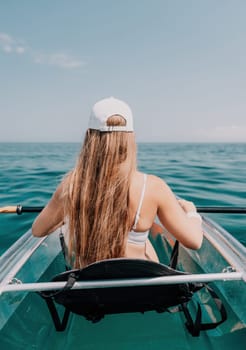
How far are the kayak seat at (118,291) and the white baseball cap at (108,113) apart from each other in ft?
2.45

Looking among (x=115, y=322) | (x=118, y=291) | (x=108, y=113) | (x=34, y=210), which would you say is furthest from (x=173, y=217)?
(x=34, y=210)

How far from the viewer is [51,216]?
5.40 ft

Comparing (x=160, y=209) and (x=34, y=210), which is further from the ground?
(x=160, y=209)

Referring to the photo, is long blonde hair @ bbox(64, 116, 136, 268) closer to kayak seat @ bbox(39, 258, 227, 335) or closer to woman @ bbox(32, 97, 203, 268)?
woman @ bbox(32, 97, 203, 268)

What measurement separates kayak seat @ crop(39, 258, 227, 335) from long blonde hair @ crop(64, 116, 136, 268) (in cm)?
23

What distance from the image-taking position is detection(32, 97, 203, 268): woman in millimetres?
1503

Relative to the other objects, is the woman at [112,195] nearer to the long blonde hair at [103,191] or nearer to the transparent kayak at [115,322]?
the long blonde hair at [103,191]


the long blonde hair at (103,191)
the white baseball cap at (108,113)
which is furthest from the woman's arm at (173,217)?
the white baseball cap at (108,113)

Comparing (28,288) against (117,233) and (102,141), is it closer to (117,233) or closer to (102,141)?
(117,233)

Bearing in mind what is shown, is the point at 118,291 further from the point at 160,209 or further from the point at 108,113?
the point at 108,113

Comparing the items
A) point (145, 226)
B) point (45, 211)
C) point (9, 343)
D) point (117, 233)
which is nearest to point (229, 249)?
point (145, 226)

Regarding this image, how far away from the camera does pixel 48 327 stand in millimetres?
2195

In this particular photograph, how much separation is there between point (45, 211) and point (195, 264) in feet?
6.64

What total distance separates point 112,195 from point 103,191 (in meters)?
0.06
